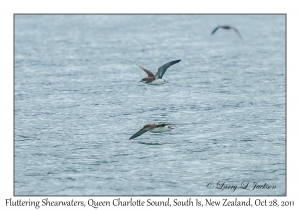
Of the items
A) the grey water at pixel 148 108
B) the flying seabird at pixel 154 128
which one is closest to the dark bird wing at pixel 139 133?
the flying seabird at pixel 154 128

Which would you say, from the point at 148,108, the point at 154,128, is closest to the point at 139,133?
the point at 154,128

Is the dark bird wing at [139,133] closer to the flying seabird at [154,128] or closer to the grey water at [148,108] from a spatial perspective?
the flying seabird at [154,128]

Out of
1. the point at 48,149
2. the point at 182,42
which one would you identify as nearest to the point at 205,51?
the point at 182,42

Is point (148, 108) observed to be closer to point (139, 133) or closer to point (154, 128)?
point (154, 128)

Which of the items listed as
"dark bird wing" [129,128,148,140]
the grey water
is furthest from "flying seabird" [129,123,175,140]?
the grey water

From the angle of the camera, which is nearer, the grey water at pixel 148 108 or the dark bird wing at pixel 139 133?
the grey water at pixel 148 108

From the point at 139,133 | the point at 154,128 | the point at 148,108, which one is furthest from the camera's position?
the point at 148,108

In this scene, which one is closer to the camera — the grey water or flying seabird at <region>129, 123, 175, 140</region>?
the grey water

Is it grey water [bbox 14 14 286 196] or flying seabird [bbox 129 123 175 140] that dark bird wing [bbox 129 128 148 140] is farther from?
grey water [bbox 14 14 286 196]
